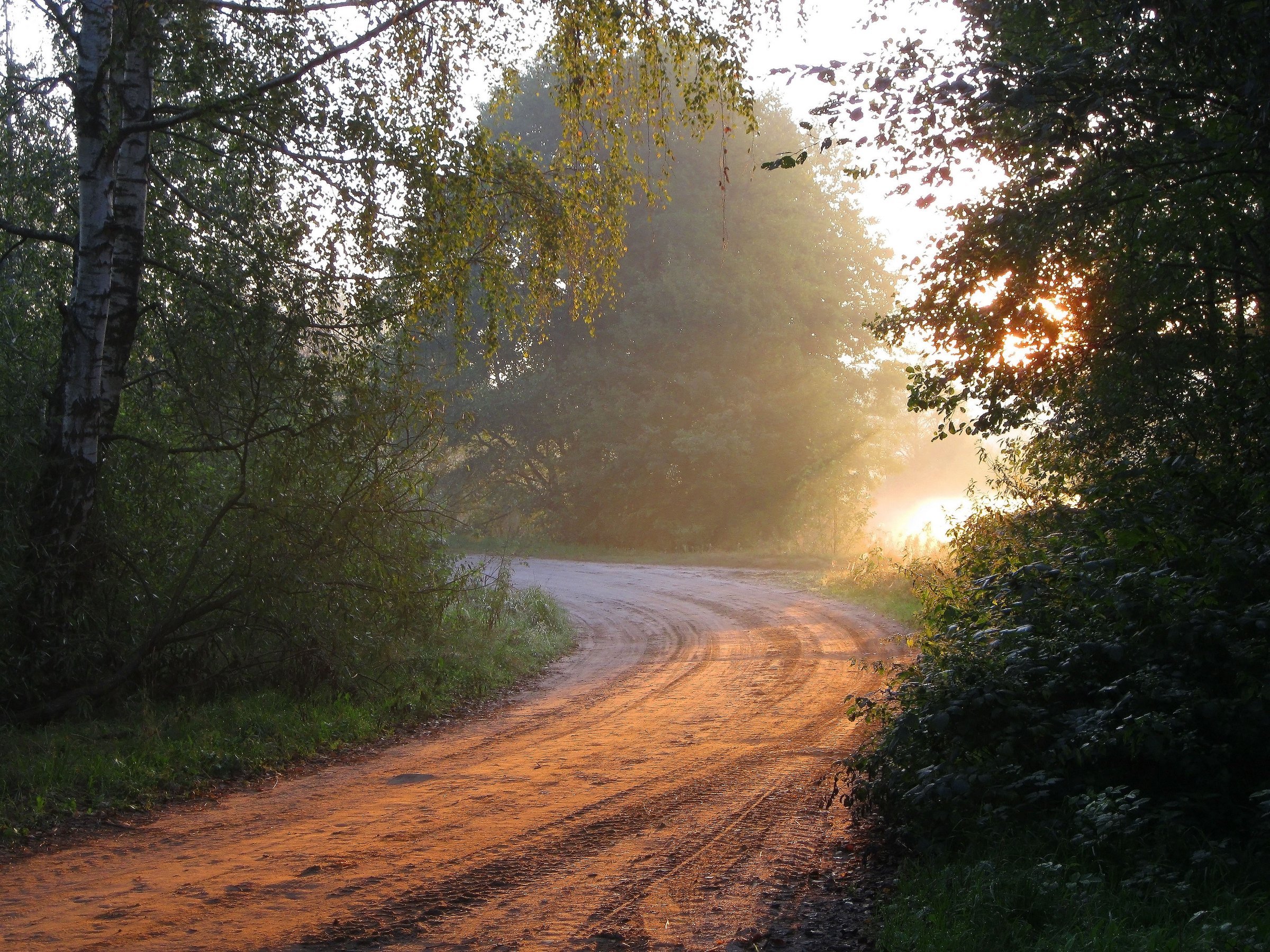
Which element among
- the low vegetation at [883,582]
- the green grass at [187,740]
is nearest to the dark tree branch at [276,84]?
the green grass at [187,740]

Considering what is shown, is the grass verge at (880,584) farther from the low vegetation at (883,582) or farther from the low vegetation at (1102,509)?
the low vegetation at (1102,509)

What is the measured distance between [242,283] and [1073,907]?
7.99m

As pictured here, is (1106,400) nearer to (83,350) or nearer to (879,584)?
(83,350)

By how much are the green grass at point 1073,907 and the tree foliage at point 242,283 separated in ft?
19.2

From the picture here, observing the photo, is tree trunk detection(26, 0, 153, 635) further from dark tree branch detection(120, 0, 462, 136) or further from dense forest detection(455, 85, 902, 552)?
dense forest detection(455, 85, 902, 552)

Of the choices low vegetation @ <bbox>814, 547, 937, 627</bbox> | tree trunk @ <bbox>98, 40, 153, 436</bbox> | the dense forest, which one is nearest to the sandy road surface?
tree trunk @ <bbox>98, 40, 153, 436</bbox>

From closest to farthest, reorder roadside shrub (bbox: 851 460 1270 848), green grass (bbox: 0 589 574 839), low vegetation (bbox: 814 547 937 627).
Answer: roadside shrub (bbox: 851 460 1270 848)
green grass (bbox: 0 589 574 839)
low vegetation (bbox: 814 547 937 627)

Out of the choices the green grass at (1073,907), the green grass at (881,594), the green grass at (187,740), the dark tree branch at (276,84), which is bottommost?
the green grass at (187,740)

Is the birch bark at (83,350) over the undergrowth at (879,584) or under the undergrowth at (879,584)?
over

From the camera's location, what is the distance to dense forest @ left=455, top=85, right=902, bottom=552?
3575cm

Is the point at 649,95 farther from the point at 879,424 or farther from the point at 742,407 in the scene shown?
the point at 879,424

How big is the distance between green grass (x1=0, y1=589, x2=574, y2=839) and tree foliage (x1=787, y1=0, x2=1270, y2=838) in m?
4.91

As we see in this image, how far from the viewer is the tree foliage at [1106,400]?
5.64m

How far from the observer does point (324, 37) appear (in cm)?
898
